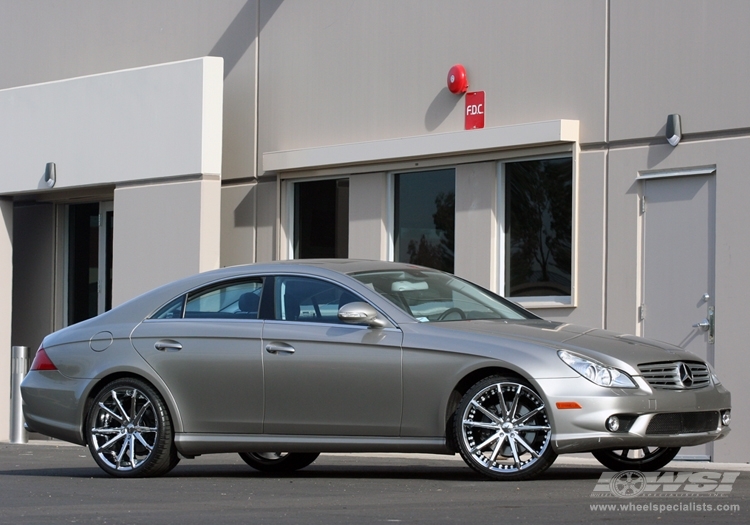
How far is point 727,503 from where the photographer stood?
6.97 meters

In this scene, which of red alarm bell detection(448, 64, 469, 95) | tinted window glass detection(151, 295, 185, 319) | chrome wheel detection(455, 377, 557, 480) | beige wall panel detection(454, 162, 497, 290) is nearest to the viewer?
chrome wheel detection(455, 377, 557, 480)

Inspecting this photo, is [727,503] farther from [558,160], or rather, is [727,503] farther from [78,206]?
[78,206]

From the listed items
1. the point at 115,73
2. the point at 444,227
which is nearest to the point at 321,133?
the point at 444,227

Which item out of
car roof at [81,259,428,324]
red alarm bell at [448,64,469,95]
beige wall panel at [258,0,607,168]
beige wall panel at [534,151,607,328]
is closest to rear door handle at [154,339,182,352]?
car roof at [81,259,428,324]

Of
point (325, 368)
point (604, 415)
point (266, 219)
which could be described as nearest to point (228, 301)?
point (325, 368)

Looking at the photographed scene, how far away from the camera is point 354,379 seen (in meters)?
8.58

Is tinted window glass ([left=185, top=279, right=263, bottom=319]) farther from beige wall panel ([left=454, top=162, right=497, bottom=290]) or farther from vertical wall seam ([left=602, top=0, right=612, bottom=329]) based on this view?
beige wall panel ([left=454, top=162, right=497, bottom=290])

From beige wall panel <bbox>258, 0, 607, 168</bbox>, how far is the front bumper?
17.2 ft

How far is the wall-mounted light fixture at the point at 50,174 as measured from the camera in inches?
693

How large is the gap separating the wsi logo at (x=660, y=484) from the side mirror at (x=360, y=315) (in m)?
1.74

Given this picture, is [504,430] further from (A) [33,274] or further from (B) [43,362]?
(A) [33,274]

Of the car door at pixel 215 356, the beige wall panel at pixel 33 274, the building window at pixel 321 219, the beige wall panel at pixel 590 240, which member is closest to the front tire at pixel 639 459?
the car door at pixel 215 356

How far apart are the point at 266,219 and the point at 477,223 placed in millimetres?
3331

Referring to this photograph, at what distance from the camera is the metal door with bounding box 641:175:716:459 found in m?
11.9
